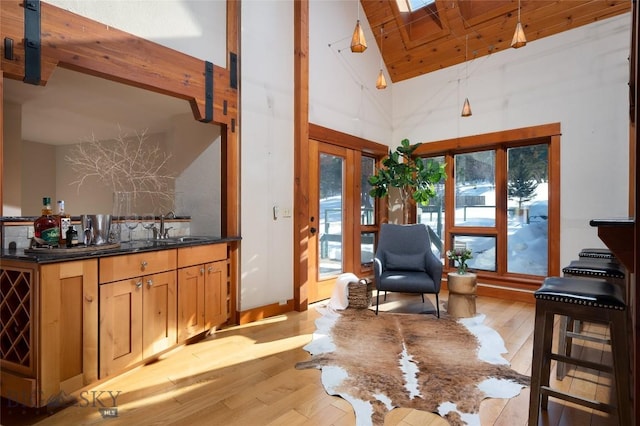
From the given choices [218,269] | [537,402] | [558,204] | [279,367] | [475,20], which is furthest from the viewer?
[475,20]

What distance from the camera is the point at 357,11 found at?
5062mm

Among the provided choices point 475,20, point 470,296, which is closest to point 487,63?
point 475,20

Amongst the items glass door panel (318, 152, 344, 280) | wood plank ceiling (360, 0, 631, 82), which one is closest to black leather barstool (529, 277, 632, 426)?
glass door panel (318, 152, 344, 280)

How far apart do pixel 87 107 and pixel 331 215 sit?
3119 millimetres

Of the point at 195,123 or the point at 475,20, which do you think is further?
the point at 475,20

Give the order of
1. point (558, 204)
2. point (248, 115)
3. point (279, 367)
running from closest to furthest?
1. point (279, 367)
2. point (248, 115)
3. point (558, 204)

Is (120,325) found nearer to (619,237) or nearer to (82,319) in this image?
(82,319)

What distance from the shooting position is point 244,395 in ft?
6.98

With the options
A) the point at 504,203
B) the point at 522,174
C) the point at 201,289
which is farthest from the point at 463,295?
the point at 201,289

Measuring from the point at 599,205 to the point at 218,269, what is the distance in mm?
4150

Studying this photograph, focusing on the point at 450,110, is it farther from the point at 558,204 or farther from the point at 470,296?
the point at 470,296

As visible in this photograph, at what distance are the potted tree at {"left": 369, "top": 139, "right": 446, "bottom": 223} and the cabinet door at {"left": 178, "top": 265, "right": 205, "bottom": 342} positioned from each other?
112 inches

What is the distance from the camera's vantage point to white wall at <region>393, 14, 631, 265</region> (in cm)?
377

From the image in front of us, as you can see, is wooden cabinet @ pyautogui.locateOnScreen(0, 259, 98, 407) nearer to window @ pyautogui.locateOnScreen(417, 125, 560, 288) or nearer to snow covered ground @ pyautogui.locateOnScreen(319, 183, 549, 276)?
snow covered ground @ pyautogui.locateOnScreen(319, 183, 549, 276)
